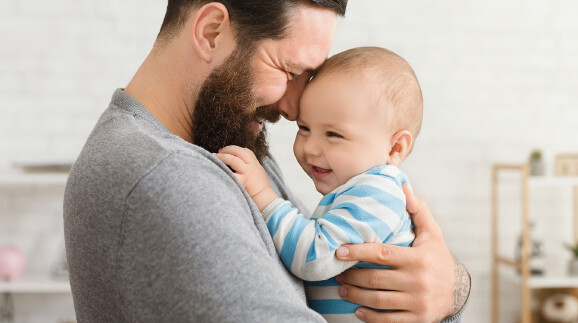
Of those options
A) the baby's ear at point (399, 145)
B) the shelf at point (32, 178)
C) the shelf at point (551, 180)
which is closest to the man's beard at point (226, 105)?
the baby's ear at point (399, 145)

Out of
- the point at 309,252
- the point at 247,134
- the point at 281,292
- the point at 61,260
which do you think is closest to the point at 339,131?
the point at 247,134

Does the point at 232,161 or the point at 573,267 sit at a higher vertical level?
the point at 232,161

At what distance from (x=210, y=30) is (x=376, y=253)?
57cm

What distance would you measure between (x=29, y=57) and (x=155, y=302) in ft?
10.4

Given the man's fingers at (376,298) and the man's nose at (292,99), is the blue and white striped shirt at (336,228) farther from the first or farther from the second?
the man's nose at (292,99)

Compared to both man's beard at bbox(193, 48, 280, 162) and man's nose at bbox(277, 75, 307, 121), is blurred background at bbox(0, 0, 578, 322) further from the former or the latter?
man's beard at bbox(193, 48, 280, 162)

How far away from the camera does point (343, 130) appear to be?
140cm

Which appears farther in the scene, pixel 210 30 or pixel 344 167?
pixel 344 167

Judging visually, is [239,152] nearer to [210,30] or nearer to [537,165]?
[210,30]

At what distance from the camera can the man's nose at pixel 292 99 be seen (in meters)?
1.48

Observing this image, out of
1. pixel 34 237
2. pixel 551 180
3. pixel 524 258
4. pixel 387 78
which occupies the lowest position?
pixel 524 258

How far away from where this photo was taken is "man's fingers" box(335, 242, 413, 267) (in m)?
1.20

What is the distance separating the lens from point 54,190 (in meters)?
3.69

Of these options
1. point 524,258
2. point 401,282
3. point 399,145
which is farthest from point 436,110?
point 401,282
